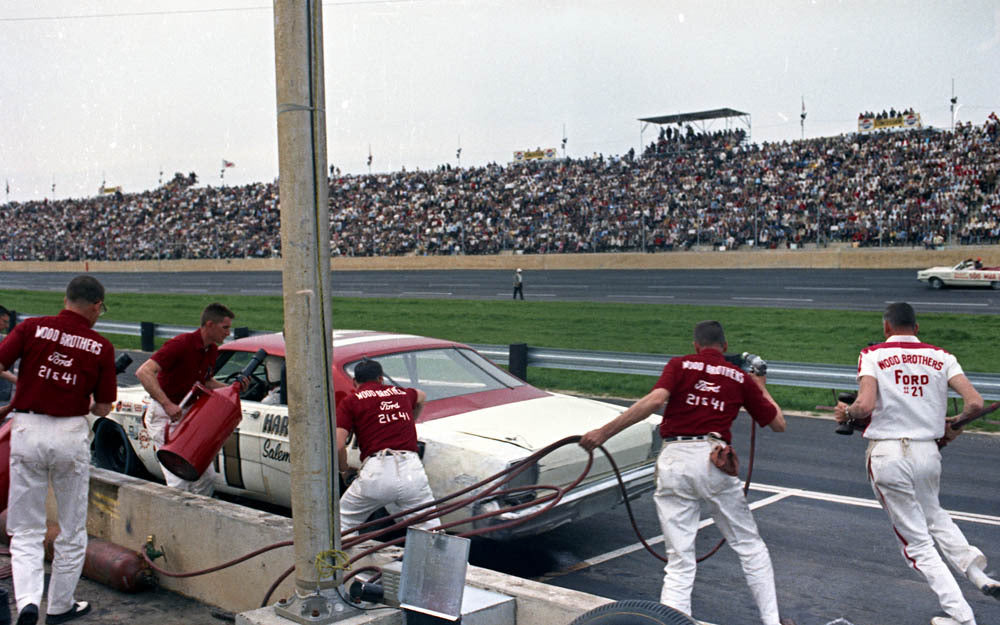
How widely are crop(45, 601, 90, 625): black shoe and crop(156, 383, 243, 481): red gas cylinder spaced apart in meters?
0.93

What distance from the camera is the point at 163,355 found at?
603 cm

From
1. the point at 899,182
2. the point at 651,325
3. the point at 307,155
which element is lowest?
the point at 651,325

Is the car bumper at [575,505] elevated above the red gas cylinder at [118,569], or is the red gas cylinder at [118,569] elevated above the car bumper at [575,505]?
the car bumper at [575,505]

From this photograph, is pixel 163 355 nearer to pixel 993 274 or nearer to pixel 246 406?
pixel 246 406

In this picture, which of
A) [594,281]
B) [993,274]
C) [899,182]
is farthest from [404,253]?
[993,274]

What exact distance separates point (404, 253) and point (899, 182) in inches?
995

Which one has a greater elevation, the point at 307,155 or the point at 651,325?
the point at 307,155

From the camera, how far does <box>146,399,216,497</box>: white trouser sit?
19.1 ft

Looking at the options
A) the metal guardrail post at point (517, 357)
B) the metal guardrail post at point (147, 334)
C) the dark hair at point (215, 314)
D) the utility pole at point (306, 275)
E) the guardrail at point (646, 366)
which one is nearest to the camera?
the utility pole at point (306, 275)

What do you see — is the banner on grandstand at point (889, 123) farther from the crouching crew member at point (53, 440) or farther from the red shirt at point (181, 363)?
the crouching crew member at point (53, 440)

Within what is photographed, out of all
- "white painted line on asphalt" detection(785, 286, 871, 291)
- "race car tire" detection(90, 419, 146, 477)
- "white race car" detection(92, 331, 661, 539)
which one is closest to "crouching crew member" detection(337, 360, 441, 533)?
"white race car" detection(92, 331, 661, 539)

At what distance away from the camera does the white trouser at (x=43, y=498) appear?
4.52m

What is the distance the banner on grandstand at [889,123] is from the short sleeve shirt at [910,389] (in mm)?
42574

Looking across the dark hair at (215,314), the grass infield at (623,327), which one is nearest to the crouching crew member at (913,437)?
the dark hair at (215,314)
